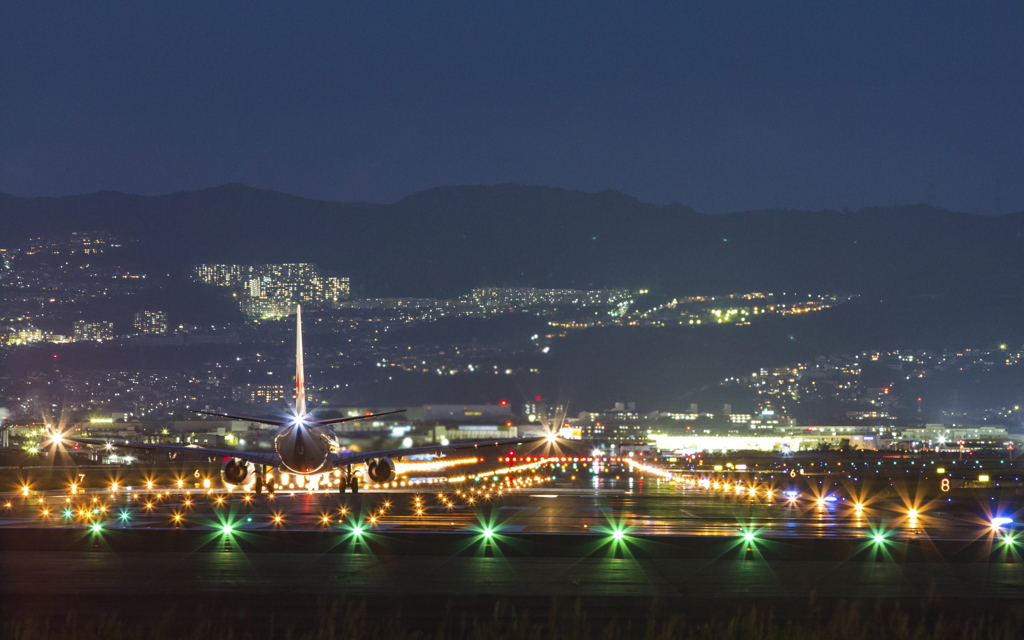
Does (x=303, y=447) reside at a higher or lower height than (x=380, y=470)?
higher

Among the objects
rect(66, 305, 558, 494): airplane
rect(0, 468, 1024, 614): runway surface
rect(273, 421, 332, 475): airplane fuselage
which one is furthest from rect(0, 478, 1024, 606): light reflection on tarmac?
rect(66, 305, 558, 494): airplane

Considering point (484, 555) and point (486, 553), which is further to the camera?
point (486, 553)

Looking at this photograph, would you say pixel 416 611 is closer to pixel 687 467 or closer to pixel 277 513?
pixel 277 513

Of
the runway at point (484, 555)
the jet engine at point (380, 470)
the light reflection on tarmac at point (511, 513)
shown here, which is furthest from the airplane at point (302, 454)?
the runway at point (484, 555)

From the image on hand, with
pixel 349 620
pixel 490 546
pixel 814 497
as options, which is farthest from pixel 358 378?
pixel 349 620

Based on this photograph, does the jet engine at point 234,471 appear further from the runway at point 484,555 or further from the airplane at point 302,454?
the runway at point 484,555

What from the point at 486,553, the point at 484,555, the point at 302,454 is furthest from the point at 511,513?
the point at 484,555

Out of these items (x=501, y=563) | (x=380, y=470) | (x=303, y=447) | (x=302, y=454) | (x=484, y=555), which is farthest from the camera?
(x=380, y=470)

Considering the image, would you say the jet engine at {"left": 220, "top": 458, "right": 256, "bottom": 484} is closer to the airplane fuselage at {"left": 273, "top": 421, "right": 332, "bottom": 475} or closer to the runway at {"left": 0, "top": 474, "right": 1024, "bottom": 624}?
the airplane fuselage at {"left": 273, "top": 421, "right": 332, "bottom": 475}

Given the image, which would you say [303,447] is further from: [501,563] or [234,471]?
[501,563]
